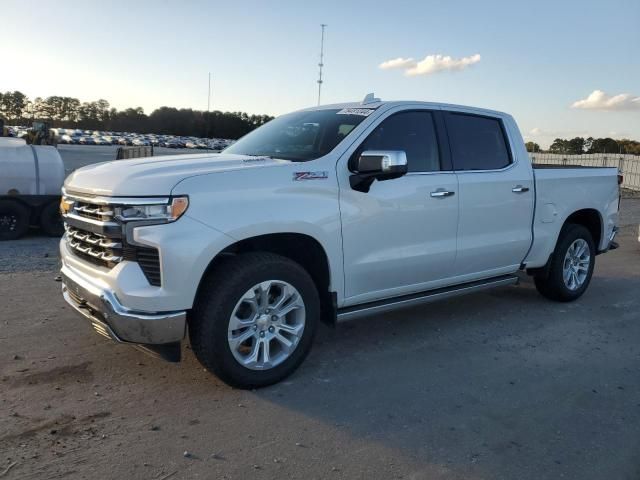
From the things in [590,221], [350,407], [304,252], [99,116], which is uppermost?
[99,116]

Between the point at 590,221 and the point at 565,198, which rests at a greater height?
the point at 565,198

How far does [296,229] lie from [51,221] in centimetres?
822

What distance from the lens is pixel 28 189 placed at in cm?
1074

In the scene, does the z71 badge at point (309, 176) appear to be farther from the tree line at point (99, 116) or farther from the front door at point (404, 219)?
the tree line at point (99, 116)

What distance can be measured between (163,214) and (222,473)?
1.53m

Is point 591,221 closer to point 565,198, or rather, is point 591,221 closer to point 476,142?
point 565,198

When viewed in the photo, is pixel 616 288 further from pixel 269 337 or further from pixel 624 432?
pixel 269 337

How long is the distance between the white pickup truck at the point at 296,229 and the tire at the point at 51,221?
6.82m

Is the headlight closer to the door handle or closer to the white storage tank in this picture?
the door handle

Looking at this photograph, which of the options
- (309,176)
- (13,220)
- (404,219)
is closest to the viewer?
(309,176)

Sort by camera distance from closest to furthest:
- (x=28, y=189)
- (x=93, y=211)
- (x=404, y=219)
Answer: (x=93, y=211) < (x=404, y=219) < (x=28, y=189)

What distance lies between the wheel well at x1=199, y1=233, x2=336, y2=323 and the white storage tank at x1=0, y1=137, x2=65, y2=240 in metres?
7.79

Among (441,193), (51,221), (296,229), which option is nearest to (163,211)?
(296,229)

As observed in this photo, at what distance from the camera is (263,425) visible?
3.58m
